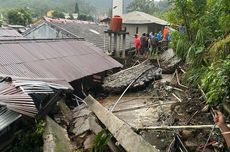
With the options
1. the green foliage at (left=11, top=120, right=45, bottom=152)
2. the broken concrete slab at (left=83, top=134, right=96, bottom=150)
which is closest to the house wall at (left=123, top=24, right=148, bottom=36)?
the broken concrete slab at (left=83, top=134, right=96, bottom=150)

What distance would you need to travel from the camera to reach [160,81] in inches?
503

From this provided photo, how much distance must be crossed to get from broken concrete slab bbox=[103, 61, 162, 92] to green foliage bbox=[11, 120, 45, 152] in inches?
214

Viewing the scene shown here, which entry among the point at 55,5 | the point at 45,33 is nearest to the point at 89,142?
the point at 45,33

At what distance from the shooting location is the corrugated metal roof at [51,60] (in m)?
9.63

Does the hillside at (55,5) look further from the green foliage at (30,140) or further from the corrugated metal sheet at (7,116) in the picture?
the corrugated metal sheet at (7,116)

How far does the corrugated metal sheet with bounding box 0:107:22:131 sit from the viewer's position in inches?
220

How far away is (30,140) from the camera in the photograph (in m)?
6.74

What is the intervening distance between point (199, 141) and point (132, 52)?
12.5 m

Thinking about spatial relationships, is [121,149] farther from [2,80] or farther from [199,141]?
[2,80]

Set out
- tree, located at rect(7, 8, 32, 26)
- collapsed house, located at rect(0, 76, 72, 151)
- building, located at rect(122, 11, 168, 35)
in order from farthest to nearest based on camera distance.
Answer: tree, located at rect(7, 8, 32, 26)
building, located at rect(122, 11, 168, 35)
collapsed house, located at rect(0, 76, 72, 151)

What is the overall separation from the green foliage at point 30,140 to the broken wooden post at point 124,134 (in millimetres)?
1506

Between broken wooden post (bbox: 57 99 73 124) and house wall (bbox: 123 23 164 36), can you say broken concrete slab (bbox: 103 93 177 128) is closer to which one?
broken wooden post (bbox: 57 99 73 124)

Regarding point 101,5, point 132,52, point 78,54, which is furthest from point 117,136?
point 101,5

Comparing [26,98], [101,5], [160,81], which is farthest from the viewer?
[101,5]
